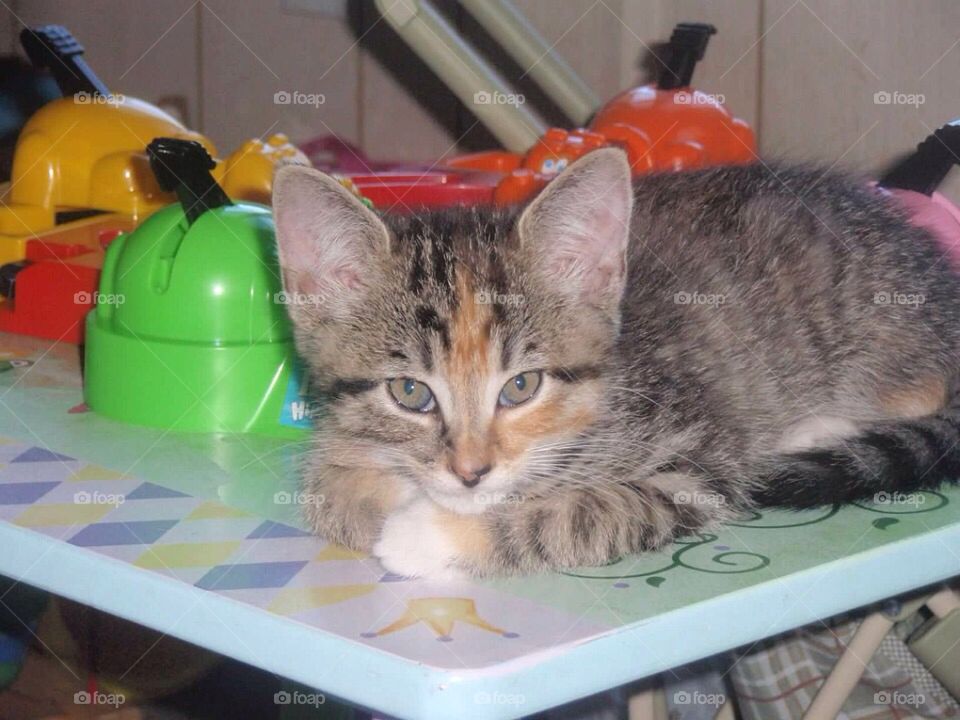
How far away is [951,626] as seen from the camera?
1530 millimetres

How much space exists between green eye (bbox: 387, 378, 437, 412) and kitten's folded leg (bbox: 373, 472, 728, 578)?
0.11m

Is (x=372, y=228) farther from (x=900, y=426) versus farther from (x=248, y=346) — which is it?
(x=900, y=426)

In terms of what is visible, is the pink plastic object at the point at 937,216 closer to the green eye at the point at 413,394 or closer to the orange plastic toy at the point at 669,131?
the orange plastic toy at the point at 669,131

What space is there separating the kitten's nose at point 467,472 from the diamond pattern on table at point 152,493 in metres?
0.32

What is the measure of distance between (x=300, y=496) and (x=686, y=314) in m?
0.55

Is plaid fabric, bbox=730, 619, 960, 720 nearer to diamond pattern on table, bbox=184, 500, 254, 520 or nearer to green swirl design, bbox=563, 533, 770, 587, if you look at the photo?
green swirl design, bbox=563, 533, 770, 587

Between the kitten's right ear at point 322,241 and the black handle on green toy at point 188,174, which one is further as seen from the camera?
the black handle on green toy at point 188,174

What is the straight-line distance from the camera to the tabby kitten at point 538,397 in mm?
1192


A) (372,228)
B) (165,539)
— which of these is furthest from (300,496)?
(372,228)

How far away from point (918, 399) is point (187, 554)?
1.02 meters

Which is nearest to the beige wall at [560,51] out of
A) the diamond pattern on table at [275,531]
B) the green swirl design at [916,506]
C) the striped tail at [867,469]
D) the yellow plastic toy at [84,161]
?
the yellow plastic toy at [84,161]

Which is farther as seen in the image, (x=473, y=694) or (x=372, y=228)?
(x=372, y=228)

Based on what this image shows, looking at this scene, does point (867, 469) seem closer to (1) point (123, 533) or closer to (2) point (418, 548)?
(2) point (418, 548)

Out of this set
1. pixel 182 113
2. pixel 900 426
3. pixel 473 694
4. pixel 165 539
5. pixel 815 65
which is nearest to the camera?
pixel 473 694
